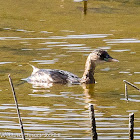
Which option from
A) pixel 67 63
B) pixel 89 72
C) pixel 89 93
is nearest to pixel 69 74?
pixel 89 72

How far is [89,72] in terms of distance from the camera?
12828mm

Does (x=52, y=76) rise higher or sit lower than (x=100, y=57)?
lower

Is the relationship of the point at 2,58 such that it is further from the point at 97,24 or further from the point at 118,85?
the point at 97,24

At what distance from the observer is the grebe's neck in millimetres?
12750

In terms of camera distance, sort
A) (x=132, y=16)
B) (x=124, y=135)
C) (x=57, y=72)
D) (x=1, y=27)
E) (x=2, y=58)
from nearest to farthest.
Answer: (x=124, y=135) < (x=57, y=72) < (x=2, y=58) < (x=1, y=27) < (x=132, y=16)

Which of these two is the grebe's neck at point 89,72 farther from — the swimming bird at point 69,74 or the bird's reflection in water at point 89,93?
the bird's reflection in water at point 89,93

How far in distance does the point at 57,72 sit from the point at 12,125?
374 centimetres

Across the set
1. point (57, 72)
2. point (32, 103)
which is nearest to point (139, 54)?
point (57, 72)

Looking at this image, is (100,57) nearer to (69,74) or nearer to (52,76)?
A: (69,74)

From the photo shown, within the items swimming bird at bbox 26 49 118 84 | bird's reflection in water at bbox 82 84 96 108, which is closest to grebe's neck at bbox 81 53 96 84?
swimming bird at bbox 26 49 118 84

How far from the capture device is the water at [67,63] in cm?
903

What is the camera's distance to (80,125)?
29.4 ft

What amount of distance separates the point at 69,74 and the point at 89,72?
0.45 m

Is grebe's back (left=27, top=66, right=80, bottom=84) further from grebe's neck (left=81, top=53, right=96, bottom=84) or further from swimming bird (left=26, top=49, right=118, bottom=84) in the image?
grebe's neck (left=81, top=53, right=96, bottom=84)
